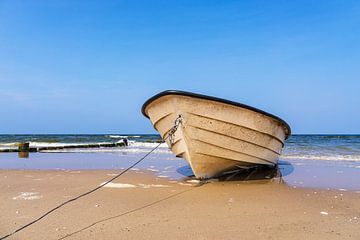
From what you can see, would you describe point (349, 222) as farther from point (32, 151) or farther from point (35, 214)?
point (32, 151)

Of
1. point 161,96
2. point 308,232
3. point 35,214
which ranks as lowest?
point 308,232

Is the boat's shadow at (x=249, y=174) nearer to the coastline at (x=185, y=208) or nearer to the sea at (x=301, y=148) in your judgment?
the coastline at (x=185, y=208)

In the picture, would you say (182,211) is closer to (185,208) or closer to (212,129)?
(185,208)

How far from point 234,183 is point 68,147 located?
15.4 m

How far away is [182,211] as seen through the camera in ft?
13.5

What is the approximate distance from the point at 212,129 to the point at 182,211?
2.26m

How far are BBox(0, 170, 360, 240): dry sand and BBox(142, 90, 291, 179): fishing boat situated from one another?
1.78ft

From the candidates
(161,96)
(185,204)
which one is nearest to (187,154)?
(161,96)

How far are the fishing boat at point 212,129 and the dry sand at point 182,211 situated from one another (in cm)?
54

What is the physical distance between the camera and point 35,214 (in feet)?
12.6

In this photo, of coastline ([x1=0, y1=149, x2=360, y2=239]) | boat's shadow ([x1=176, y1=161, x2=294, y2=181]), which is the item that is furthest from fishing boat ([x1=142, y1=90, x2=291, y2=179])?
coastline ([x1=0, y1=149, x2=360, y2=239])

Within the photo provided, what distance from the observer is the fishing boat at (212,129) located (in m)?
5.95

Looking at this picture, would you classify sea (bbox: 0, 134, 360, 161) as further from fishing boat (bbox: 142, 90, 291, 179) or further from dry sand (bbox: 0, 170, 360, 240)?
dry sand (bbox: 0, 170, 360, 240)

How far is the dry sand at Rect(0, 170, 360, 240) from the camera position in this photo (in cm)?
322
